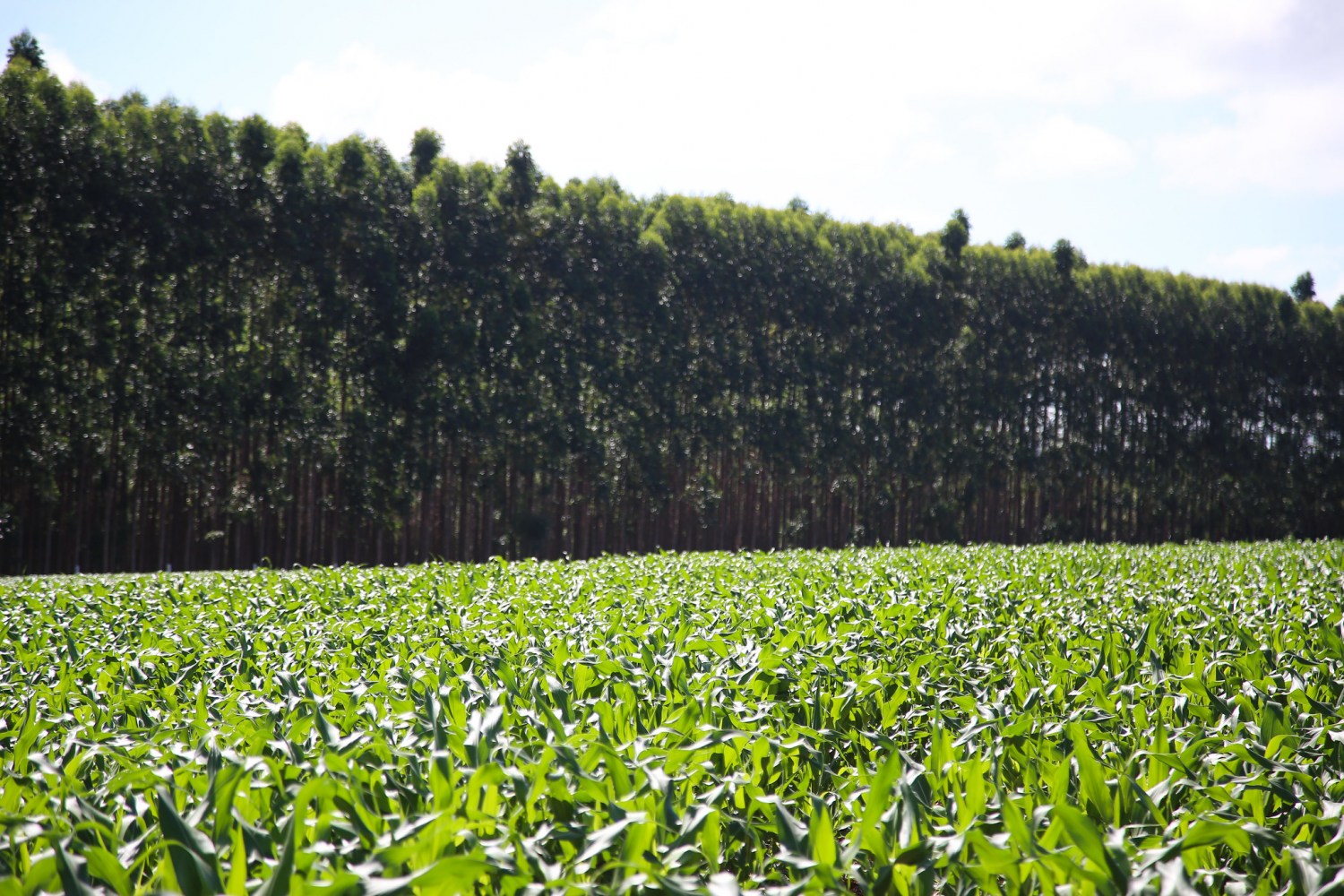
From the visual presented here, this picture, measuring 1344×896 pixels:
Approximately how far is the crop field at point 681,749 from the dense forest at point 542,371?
31.3ft

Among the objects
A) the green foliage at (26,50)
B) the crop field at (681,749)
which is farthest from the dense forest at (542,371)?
the crop field at (681,749)

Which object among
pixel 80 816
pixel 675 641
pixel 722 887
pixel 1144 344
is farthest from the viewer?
pixel 1144 344

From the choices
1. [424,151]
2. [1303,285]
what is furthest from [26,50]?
[1303,285]

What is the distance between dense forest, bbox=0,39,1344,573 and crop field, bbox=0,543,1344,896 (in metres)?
9.53

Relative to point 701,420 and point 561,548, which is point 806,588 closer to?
point 561,548

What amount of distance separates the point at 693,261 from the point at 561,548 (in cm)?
673

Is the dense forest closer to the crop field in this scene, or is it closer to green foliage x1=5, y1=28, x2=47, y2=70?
green foliage x1=5, y1=28, x2=47, y2=70

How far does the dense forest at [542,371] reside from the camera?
13172 millimetres

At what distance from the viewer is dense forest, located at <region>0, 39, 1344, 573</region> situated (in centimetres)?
1317

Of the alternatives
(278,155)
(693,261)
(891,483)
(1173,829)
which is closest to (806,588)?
(1173,829)

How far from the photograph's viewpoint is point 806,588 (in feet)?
18.5

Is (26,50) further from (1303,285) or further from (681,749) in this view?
(1303,285)

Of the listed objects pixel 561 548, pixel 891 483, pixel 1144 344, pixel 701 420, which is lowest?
pixel 561 548

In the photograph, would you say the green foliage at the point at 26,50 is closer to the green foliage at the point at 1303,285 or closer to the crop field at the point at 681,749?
the crop field at the point at 681,749
